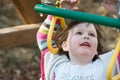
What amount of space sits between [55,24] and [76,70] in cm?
24

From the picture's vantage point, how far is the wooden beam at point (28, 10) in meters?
2.40

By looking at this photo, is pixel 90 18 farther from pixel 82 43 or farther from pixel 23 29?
pixel 23 29

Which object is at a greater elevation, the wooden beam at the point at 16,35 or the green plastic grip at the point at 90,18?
the green plastic grip at the point at 90,18

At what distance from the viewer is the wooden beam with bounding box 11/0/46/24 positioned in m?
2.40

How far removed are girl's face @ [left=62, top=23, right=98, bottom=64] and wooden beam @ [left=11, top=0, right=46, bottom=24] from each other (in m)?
0.83

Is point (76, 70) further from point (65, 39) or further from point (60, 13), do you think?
point (60, 13)

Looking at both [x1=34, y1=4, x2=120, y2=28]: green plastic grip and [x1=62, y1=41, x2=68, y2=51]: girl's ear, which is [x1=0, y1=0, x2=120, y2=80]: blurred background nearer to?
[x1=62, y1=41, x2=68, y2=51]: girl's ear

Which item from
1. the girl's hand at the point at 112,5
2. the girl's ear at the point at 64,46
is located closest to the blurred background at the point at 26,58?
the girl's ear at the point at 64,46

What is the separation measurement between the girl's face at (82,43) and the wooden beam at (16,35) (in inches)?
32.9

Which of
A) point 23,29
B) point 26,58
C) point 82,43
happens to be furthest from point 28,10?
point 26,58

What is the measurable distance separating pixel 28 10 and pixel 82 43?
96 cm

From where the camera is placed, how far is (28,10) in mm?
2453

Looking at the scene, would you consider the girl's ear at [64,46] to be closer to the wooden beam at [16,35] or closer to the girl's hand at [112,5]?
the girl's hand at [112,5]

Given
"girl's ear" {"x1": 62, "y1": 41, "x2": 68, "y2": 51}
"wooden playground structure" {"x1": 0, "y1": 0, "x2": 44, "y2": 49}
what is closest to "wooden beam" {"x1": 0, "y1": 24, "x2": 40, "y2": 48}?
"wooden playground structure" {"x1": 0, "y1": 0, "x2": 44, "y2": 49}
